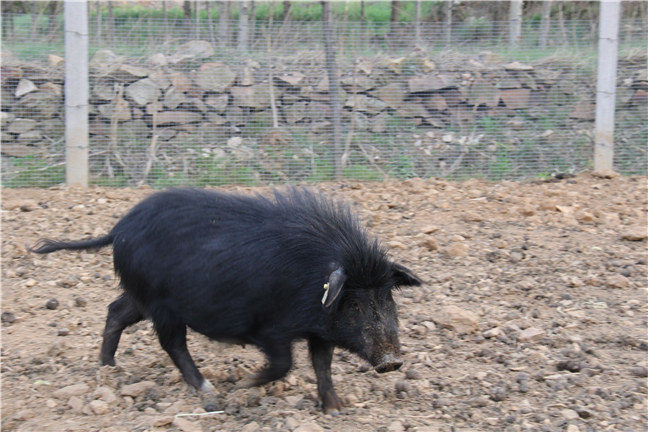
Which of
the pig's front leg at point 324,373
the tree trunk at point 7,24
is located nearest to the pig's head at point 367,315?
the pig's front leg at point 324,373

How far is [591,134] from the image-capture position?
902cm

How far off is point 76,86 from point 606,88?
6349mm

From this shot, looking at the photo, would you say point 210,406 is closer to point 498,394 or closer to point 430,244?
point 498,394

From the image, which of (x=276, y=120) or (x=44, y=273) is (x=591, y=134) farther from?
(x=44, y=273)

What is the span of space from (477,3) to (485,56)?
200 centimetres

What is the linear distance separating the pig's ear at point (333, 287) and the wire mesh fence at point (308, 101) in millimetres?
5059

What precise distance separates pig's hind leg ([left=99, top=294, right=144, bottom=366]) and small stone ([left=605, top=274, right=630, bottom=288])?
11.5 ft

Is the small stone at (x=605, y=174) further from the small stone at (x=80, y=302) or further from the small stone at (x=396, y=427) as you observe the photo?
the small stone at (x=80, y=302)

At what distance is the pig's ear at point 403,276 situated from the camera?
3.90 meters

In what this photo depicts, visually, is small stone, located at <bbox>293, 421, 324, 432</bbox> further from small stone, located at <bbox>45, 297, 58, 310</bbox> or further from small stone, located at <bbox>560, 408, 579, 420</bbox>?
small stone, located at <bbox>45, 297, 58, 310</bbox>

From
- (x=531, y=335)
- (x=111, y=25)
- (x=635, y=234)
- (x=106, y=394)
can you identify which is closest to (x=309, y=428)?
(x=106, y=394)

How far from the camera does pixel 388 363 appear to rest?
367 centimetres

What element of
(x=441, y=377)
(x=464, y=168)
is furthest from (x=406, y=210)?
(x=441, y=377)

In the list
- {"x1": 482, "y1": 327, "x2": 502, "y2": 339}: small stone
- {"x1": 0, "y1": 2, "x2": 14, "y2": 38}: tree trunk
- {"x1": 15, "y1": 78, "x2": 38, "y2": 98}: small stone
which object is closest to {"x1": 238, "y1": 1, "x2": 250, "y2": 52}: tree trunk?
{"x1": 15, "y1": 78, "x2": 38, "y2": 98}: small stone
